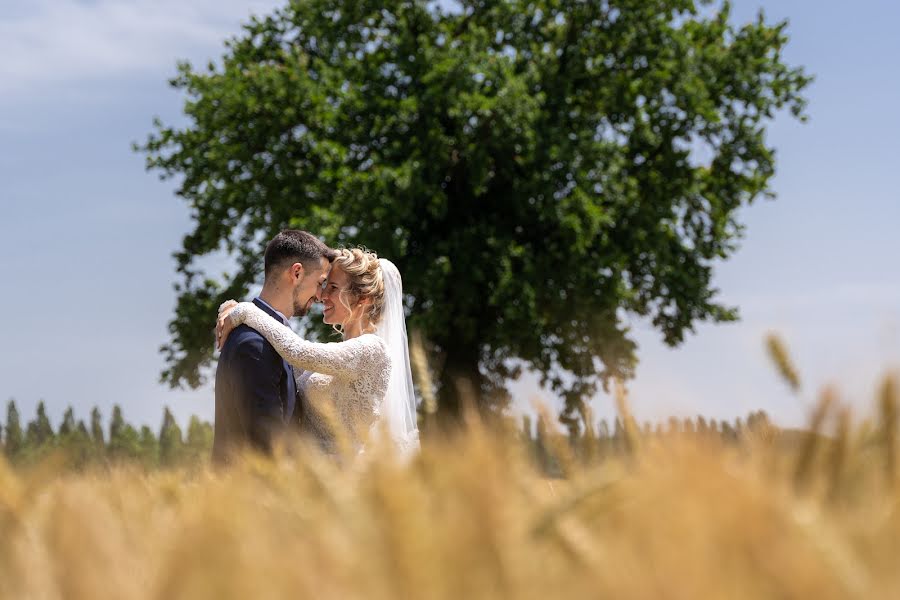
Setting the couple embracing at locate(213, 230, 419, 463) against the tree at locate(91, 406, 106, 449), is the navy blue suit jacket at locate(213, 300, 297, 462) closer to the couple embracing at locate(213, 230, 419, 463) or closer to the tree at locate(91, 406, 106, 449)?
the couple embracing at locate(213, 230, 419, 463)

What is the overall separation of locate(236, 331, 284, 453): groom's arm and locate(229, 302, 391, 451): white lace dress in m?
0.10

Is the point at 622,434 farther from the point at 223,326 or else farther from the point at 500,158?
the point at 500,158

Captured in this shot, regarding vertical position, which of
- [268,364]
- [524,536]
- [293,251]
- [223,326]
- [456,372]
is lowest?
[524,536]

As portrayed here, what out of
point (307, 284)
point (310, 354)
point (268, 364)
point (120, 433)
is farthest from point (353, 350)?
point (120, 433)

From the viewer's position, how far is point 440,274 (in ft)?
71.4

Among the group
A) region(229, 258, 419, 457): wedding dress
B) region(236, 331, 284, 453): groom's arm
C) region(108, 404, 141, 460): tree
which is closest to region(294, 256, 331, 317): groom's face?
region(229, 258, 419, 457): wedding dress

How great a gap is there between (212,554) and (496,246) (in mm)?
21675

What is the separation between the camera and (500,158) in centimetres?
2362

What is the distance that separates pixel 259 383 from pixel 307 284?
0.95 meters

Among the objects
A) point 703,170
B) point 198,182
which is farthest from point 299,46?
point 703,170

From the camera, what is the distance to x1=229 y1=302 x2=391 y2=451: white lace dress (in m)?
5.75

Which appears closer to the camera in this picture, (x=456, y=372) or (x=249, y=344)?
(x=249, y=344)

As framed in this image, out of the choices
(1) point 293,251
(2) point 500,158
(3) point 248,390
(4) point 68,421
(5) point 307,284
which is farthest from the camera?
(4) point 68,421

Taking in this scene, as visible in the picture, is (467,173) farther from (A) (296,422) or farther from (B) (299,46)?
(A) (296,422)
